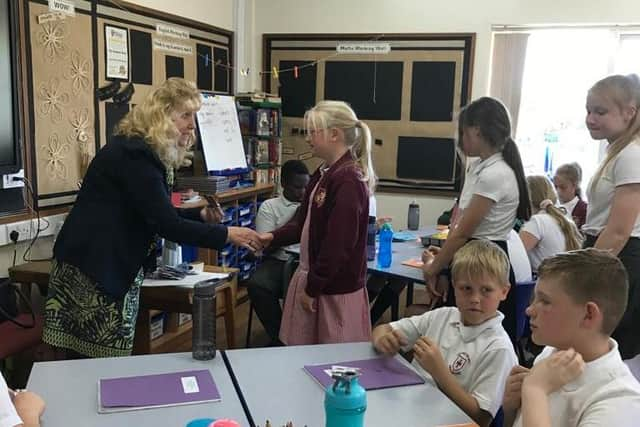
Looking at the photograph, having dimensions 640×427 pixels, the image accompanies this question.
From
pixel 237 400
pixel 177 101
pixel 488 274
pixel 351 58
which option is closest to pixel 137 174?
pixel 177 101

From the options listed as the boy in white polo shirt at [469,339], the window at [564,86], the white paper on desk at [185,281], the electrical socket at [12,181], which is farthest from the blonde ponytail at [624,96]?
the window at [564,86]

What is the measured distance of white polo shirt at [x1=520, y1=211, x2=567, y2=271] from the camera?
3082mm

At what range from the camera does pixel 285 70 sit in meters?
5.45

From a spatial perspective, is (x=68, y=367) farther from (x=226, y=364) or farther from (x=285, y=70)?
(x=285, y=70)

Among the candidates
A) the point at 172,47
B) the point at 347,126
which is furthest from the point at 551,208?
the point at 172,47

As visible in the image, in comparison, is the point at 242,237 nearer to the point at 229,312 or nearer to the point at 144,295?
the point at 144,295

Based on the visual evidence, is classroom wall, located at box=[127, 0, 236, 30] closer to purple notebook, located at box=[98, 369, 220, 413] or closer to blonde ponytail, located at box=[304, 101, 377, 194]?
blonde ponytail, located at box=[304, 101, 377, 194]

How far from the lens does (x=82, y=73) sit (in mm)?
3457

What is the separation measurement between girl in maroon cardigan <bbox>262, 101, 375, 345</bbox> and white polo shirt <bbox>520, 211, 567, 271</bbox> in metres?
1.06

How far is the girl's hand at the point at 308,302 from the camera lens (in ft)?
7.95

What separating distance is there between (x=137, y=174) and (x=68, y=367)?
728 millimetres

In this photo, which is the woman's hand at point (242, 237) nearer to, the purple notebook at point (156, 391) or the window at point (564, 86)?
the purple notebook at point (156, 391)

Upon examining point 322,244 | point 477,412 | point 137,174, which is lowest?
point 477,412

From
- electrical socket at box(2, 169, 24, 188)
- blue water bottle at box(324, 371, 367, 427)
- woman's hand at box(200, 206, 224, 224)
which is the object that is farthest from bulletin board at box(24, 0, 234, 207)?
blue water bottle at box(324, 371, 367, 427)
